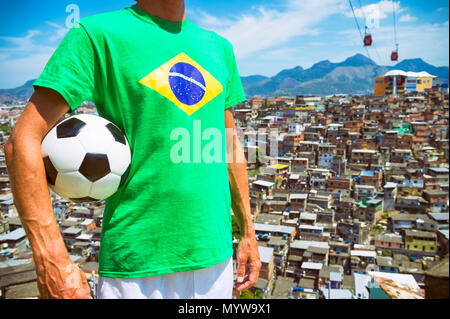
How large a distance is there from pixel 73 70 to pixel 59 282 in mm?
263

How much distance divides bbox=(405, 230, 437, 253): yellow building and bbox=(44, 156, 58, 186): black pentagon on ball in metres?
11.4

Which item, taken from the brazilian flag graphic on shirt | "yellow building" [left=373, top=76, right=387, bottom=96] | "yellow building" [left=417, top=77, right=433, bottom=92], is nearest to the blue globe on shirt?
the brazilian flag graphic on shirt

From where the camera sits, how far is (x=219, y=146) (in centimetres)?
64

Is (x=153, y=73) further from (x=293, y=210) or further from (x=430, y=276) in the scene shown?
(x=293, y=210)

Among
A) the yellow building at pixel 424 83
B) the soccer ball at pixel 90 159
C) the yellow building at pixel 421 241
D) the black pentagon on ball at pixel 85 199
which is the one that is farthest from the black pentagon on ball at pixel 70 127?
the yellow building at pixel 424 83

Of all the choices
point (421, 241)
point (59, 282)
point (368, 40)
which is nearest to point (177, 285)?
point (59, 282)

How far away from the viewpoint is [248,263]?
2.55ft

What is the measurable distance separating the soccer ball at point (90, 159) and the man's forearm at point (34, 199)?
0.06 m

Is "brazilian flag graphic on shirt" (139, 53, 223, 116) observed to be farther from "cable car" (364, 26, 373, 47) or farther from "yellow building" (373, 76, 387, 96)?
"yellow building" (373, 76, 387, 96)

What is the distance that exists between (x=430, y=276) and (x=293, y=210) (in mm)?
11046

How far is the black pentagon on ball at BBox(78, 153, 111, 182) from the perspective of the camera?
54 centimetres

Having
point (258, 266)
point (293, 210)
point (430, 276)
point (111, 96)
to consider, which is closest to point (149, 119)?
point (111, 96)

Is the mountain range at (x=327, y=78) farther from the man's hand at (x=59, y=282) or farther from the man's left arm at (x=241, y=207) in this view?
the man's hand at (x=59, y=282)

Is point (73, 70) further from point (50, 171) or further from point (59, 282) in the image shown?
point (59, 282)
